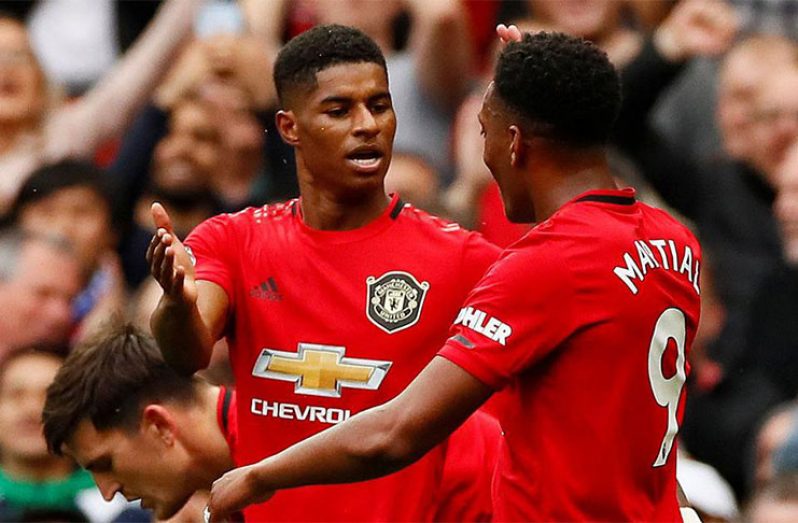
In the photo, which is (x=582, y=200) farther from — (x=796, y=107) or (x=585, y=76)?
(x=796, y=107)

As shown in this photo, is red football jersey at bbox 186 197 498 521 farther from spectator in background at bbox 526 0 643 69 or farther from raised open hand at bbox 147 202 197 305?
spectator in background at bbox 526 0 643 69

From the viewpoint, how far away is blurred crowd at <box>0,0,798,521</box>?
812cm

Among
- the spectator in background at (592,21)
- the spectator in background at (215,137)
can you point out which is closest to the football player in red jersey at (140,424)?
the spectator in background at (215,137)

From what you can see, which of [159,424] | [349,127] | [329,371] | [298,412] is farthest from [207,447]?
[349,127]

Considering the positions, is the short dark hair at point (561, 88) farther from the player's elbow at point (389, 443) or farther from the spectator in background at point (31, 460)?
the spectator in background at point (31, 460)

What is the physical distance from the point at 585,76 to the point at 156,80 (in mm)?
5206

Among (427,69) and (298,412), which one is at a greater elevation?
(298,412)

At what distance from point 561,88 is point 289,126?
1.12 m

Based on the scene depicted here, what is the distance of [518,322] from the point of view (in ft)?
15.2

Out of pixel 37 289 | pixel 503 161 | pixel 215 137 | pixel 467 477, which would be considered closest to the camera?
pixel 503 161

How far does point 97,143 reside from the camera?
973cm

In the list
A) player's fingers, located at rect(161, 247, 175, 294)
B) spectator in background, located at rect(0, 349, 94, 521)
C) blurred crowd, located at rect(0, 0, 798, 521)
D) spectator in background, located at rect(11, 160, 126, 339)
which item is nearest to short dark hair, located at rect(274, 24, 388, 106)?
player's fingers, located at rect(161, 247, 175, 294)

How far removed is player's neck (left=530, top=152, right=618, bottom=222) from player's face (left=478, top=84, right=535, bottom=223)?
0.05 meters

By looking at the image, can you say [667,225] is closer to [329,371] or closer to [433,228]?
[433,228]
